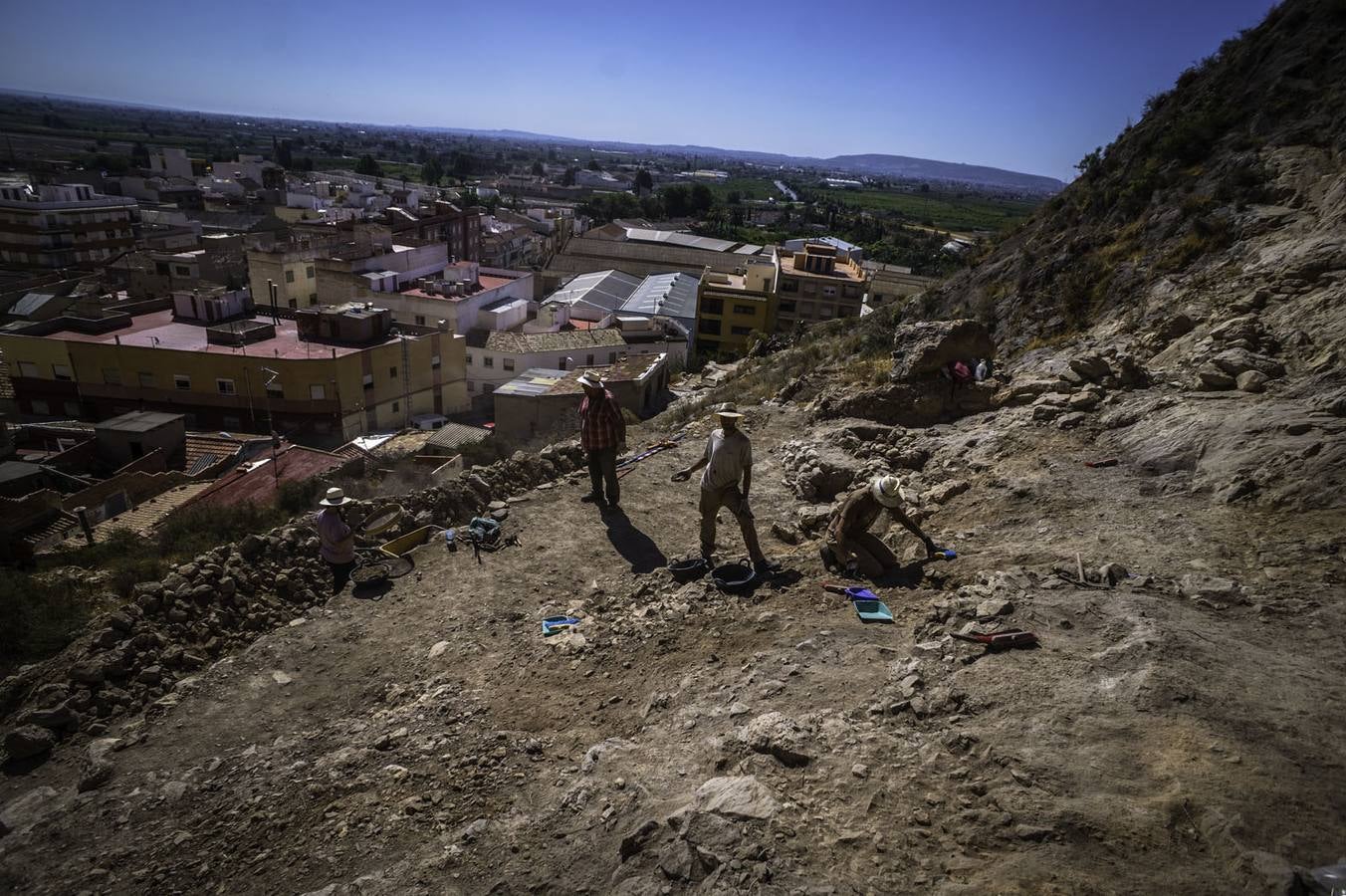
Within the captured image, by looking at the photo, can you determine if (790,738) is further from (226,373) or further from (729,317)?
(729,317)

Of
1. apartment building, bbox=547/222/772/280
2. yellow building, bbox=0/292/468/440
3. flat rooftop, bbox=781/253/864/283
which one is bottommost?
yellow building, bbox=0/292/468/440

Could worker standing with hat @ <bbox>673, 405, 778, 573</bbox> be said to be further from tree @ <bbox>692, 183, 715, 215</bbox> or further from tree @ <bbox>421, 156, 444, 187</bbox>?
tree @ <bbox>421, 156, 444, 187</bbox>

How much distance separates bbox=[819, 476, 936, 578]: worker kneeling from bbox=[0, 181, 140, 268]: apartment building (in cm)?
6372

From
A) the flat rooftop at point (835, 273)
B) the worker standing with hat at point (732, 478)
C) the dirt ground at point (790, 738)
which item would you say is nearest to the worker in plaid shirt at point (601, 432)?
the worker standing with hat at point (732, 478)

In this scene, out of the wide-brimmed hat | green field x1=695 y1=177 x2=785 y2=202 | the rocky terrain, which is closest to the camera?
the rocky terrain

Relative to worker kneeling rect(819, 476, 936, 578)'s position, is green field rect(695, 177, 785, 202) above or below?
above

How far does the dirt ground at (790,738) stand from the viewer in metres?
3.25

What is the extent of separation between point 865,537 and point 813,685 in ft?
6.93

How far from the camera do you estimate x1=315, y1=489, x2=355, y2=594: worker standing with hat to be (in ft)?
24.2

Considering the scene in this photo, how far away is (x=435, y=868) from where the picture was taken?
12.6ft

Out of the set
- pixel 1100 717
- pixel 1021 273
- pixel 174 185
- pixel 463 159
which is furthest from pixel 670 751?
pixel 463 159

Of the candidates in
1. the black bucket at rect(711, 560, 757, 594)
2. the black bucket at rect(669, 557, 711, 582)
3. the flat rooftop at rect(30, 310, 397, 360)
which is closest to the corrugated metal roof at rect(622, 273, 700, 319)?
the flat rooftop at rect(30, 310, 397, 360)

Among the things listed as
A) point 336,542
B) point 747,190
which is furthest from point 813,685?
point 747,190

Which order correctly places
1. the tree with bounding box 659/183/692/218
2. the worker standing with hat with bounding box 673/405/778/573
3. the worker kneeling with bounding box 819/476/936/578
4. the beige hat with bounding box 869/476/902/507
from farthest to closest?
the tree with bounding box 659/183/692/218 < the worker standing with hat with bounding box 673/405/778/573 < the worker kneeling with bounding box 819/476/936/578 < the beige hat with bounding box 869/476/902/507
